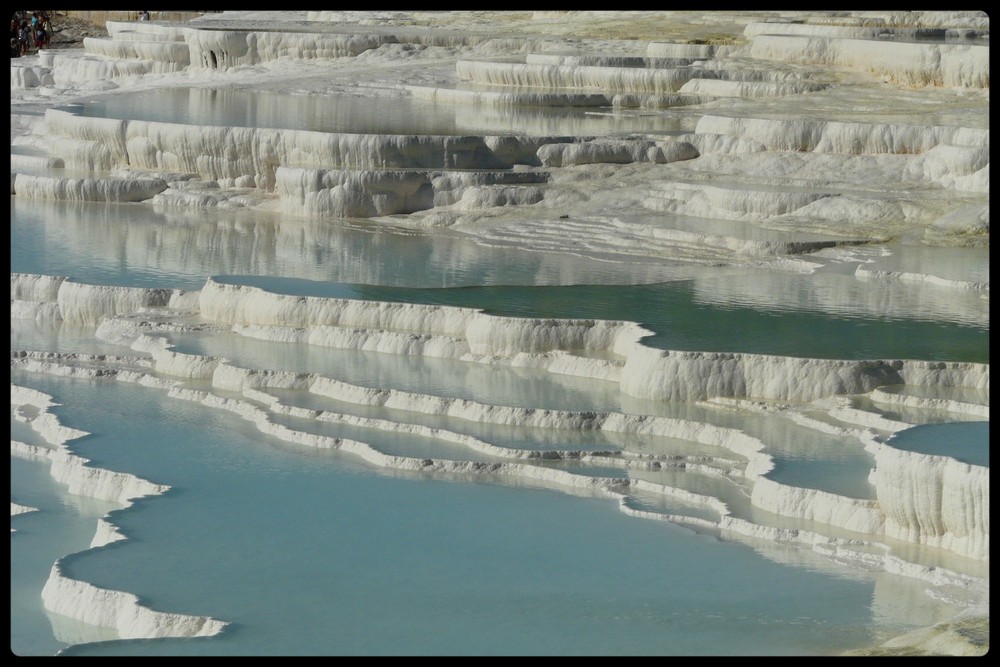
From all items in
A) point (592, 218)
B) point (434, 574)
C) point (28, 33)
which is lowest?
point (434, 574)

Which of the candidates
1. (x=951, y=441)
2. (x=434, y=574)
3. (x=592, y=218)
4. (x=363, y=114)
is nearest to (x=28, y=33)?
(x=363, y=114)

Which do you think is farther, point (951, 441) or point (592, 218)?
point (592, 218)

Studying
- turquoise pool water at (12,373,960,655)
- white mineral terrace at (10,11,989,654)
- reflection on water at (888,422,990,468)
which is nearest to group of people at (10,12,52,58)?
white mineral terrace at (10,11,989,654)

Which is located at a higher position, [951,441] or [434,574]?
[951,441]

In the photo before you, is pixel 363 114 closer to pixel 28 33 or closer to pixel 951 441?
pixel 951 441

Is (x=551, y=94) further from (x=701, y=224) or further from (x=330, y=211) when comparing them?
(x=701, y=224)

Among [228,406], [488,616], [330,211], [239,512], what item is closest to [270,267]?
[330,211]

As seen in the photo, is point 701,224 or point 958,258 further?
point 701,224
